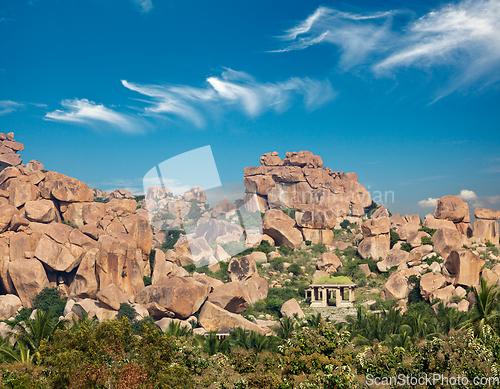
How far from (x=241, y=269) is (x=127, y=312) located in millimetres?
16213

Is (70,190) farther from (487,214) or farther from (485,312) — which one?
(487,214)

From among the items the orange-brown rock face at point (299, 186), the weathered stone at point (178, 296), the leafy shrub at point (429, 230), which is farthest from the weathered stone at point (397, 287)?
the orange-brown rock face at point (299, 186)

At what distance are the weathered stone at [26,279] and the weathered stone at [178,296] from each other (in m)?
11.4

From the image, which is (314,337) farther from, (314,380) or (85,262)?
(85,262)

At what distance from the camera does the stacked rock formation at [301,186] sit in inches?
3499

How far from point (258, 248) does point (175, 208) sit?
2545 cm

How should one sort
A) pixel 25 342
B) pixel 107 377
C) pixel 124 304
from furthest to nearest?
pixel 124 304 → pixel 25 342 → pixel 107 377

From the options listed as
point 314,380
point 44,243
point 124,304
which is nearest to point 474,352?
point 314,380

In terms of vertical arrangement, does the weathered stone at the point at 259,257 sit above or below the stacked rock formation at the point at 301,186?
below

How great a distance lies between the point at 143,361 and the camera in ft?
43.8

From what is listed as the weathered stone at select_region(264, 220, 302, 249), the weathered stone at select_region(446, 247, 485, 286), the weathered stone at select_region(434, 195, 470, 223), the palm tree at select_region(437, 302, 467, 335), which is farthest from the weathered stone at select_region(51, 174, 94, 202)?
the weathered stone at select_region(434, 195, 470, 223)

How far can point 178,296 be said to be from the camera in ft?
118

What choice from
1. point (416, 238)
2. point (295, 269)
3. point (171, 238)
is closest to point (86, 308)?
point (295, 269)

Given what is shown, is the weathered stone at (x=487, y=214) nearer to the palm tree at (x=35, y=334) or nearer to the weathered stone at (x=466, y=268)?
the weathered stone at (x=466, y=268)
